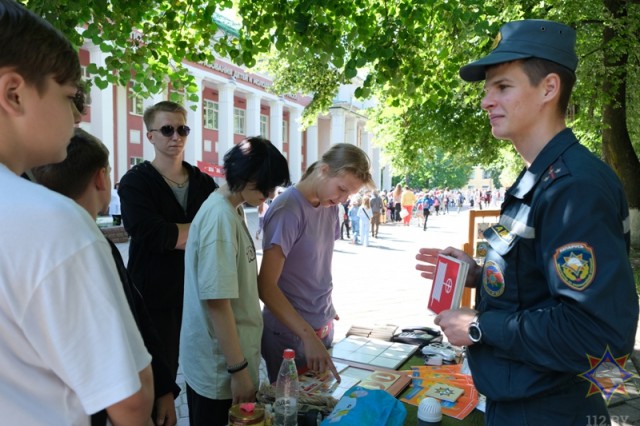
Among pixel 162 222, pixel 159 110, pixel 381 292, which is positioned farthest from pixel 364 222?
pixel 162 222

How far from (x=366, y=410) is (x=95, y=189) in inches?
49.8

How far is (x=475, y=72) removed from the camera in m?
1.55

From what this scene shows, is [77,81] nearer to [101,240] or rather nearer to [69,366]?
[101,240]

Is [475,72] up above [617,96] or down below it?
below

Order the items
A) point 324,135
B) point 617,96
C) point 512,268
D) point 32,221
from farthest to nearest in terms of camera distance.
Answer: point 324,135
point 617,96
point 512,268
point 32,221

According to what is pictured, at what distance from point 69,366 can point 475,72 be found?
1420mm

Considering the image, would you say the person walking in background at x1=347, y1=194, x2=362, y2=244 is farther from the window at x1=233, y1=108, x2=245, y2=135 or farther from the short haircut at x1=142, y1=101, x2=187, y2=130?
the window at x1=233, y1=108, x2=245, y2=135

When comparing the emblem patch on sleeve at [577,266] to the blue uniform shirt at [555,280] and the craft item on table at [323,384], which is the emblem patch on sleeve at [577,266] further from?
the craft item on table at [323,384]

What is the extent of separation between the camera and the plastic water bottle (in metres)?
1.75

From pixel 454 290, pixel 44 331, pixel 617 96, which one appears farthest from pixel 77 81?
pixel 617 96

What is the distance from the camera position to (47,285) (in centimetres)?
71

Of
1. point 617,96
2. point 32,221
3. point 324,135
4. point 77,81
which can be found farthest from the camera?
point 324,135

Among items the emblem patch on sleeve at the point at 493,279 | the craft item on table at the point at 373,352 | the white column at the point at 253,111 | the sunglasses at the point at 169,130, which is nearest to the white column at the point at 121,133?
the white column at the point at 253,111

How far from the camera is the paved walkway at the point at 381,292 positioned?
386cm
